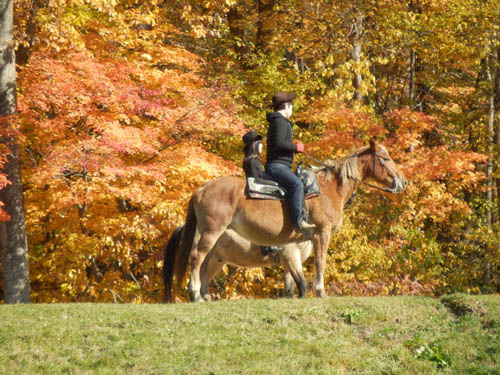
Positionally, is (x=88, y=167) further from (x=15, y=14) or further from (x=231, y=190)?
(x=15, y=14)

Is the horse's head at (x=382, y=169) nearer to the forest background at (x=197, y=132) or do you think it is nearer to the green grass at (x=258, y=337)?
the forest background at (x=197, y=132)

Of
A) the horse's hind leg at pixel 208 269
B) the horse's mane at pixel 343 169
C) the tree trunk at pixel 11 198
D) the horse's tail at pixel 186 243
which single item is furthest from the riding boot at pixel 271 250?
the tree trunk at pixel 11 198

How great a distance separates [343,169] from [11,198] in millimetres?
6958

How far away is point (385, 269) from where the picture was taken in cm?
1620

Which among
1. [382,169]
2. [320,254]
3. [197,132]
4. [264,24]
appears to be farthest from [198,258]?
[264,24]

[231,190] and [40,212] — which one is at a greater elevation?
[231,190]

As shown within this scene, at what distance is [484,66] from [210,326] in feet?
54.3

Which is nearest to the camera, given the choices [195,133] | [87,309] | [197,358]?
[197,358]

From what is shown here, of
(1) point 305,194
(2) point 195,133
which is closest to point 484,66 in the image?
(2) point 195,133

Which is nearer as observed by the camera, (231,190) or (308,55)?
(231,190)

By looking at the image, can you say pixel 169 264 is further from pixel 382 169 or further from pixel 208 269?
pixel 382 169

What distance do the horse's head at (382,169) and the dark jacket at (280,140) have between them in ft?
5.16

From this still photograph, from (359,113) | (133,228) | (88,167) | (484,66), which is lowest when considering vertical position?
(133,228)

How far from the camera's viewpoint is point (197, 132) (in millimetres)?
14477
